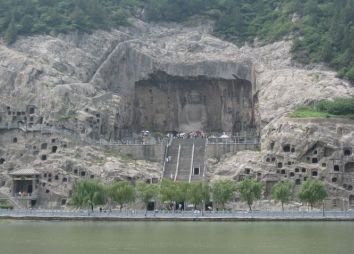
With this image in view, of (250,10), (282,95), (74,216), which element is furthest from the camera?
(250,10)

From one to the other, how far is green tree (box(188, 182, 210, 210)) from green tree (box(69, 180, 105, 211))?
8.79 meters

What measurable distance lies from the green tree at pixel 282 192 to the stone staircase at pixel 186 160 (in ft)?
34.6

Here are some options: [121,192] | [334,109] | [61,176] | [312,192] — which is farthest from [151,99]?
[312,192]

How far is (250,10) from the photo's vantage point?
118 metres

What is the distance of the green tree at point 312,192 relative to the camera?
77.2m

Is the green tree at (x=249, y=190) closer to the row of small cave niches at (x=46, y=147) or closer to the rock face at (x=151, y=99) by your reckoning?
the rock face at (x=151, y=99)

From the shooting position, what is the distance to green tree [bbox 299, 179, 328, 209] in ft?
253

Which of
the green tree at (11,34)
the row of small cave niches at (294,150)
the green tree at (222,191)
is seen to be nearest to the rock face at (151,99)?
the row of small cave niches at (294,150)

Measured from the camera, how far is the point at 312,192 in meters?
77.2
